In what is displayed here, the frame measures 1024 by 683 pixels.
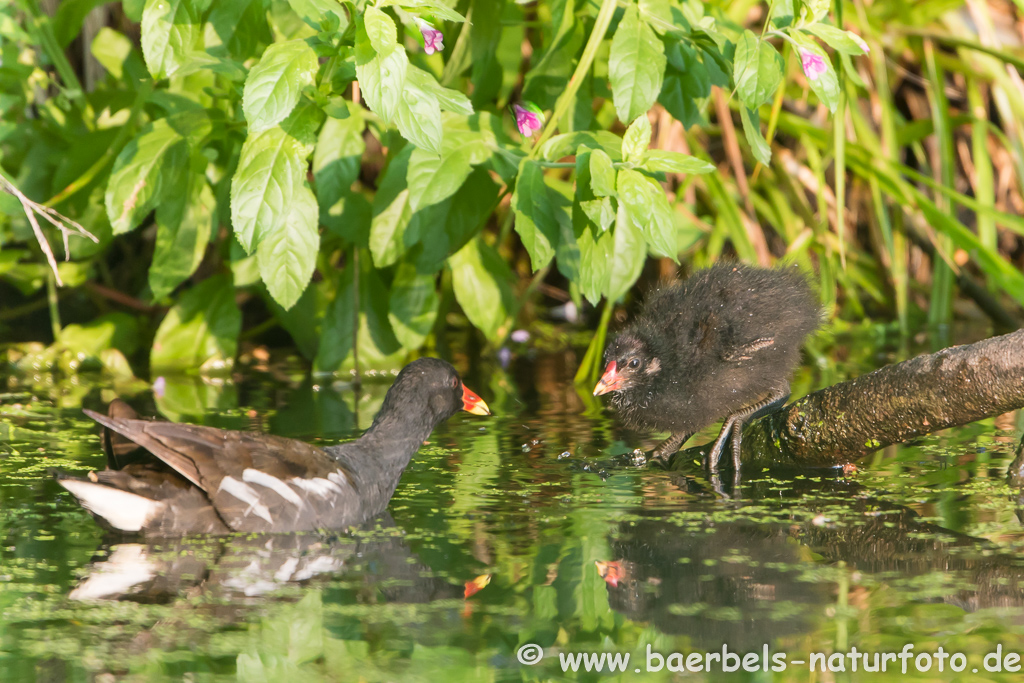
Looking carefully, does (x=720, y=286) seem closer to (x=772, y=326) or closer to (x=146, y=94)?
(x=772, y=326)

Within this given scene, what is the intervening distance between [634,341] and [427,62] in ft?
4.43

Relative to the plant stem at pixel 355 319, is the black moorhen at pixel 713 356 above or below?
below

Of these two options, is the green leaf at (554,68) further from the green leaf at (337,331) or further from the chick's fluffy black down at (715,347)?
the green leaf at (337,331)

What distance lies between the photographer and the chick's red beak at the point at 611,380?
3.72 m

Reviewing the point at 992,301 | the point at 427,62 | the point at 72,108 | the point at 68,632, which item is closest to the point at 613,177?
the point at 427,62

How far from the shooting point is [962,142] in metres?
7.36

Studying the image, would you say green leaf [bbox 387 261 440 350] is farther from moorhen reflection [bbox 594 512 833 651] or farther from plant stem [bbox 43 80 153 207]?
moorhen reflection [bbox 594 512 833 651]

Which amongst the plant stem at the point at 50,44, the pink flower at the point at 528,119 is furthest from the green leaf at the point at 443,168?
the plant stem at the point at 50,44

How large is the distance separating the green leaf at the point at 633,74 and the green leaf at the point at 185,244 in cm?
178

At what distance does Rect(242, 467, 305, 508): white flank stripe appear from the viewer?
2.70 meters

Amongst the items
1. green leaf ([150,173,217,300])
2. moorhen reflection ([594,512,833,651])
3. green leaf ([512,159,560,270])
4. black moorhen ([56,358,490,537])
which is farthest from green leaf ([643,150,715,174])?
green leaf ([150,173,217,300])

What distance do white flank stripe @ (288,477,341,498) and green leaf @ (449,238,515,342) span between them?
1.91 m

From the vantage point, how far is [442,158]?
3.65 m

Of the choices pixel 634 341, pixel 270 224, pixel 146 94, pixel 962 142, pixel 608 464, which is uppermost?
pixel 962 142
